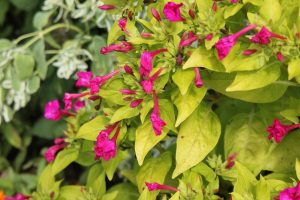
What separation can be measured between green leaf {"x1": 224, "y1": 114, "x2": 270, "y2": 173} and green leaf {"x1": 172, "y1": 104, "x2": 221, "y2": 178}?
129mm

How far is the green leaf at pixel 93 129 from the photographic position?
179 cm

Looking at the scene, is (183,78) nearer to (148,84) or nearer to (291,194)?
(148,84)

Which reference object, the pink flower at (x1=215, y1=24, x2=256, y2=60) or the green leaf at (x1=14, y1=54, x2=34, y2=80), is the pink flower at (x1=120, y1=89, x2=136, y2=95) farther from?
the green leaf at (x1=14, y1=54, x2=34, y2=80)

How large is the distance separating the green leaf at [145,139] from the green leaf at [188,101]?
0.28ft

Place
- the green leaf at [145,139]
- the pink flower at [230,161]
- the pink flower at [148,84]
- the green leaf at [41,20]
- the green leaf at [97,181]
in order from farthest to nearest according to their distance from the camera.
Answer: the green leaf at [41,20], the green leaf at [97,181], the pink flower at [230,161], the green leaf at [145,139], the pink flower at [148,84]

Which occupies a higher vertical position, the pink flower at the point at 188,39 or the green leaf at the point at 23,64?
the pink flower at the point at 188,39

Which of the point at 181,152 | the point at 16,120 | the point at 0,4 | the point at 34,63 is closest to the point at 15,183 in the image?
the point at 16,120

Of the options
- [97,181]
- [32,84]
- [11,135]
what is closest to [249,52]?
[97,181]

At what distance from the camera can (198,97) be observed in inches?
64.2

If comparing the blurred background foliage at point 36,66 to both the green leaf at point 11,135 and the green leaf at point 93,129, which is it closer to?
the green leaf at point 11,135

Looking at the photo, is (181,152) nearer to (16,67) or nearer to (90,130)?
(90,130)

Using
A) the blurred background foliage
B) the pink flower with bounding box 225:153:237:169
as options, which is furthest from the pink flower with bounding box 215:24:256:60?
the blurred background foliage

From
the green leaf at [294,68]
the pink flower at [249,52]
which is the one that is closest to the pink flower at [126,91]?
the pink flower at [249,52]

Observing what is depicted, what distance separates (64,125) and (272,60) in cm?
172
